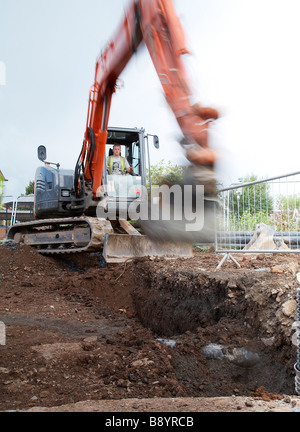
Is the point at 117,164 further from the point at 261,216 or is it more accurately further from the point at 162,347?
the point at 162,347

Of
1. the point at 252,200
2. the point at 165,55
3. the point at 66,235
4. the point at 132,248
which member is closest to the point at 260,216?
the point at 252,200

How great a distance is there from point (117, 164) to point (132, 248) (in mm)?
1731

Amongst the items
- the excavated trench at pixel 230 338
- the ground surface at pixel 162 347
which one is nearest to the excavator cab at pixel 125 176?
the ground surface at pixel 162 347

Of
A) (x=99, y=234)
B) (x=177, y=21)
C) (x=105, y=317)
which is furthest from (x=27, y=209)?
(x=177, y=21)

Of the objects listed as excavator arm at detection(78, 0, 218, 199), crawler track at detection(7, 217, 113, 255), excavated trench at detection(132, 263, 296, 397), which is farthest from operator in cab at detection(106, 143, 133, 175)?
excavated trench at detection(132, 263, 296, 397)

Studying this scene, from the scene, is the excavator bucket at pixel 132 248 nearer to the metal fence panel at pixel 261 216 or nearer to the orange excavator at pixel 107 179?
the orange excavator at pixel 107 179

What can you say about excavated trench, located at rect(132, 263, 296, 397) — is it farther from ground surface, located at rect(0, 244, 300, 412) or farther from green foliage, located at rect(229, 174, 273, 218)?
green foliage, located at rect(229, 174, 273, 218)

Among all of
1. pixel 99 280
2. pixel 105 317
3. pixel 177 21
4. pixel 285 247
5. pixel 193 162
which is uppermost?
pixel 177 21

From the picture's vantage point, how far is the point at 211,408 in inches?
86.0

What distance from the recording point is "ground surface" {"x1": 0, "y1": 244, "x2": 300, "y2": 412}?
2.53 meters

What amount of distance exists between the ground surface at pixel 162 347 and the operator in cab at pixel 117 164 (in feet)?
7.62

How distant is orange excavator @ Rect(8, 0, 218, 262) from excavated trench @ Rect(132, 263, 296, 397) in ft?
2.50

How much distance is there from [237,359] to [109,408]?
158 centimetres

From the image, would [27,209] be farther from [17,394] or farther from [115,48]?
[17,394]
